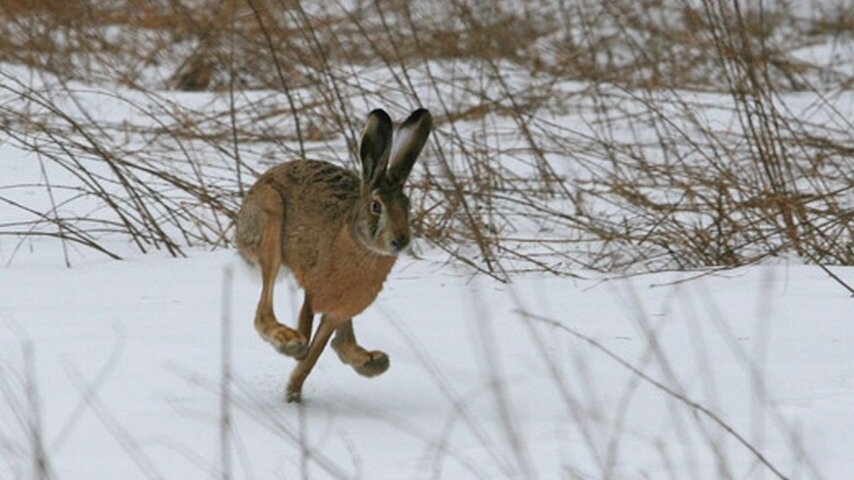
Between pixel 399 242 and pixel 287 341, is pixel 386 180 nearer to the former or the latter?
pixel 399 242

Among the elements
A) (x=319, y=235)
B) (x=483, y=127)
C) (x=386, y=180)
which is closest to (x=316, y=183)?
(x=319, y=235)

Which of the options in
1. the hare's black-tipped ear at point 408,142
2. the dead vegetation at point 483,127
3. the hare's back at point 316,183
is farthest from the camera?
the dead vegetation at point 483,127

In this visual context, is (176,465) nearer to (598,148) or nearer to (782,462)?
(782,462)

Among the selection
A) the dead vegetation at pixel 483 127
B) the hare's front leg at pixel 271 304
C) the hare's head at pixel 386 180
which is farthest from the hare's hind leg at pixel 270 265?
the dead vegetation at pixel 483 127

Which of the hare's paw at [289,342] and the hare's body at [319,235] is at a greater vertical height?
the hare's body at [319,235]

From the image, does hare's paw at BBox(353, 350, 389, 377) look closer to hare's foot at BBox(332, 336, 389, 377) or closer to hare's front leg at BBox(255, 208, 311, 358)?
hare's foot at BBox(332, 336, 389, 377)

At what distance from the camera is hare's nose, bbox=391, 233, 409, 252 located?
390 cm

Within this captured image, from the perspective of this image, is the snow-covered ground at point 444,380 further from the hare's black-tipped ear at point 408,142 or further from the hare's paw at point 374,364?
the hare's black-tipped ear at point 408,142

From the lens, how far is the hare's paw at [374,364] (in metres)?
4.09

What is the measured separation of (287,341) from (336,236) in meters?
0.25

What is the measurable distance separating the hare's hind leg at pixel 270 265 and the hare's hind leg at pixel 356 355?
14 cm

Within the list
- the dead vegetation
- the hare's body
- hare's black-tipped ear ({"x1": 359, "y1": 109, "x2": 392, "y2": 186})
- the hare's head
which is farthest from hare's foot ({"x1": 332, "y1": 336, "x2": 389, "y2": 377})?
the dead vegetation

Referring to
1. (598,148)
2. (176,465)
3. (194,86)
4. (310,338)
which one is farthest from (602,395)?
(194,86)

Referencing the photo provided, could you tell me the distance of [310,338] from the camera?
166 inches
